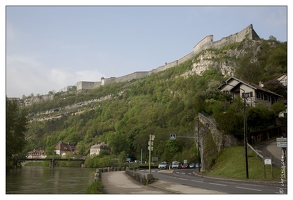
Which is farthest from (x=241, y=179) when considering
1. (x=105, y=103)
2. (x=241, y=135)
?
(x=105, y=103)

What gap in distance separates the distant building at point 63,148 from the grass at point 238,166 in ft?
414

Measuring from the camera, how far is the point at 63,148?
533 ft

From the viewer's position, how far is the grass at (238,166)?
31406 millimetres

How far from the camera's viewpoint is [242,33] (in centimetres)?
12444

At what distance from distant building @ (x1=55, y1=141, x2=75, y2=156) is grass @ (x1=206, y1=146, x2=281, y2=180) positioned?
414ft

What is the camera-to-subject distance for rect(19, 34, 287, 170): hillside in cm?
7762

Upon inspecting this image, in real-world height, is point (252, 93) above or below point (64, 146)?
above

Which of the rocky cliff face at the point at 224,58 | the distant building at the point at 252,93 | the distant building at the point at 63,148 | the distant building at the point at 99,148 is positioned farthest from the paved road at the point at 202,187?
the distant building at the point at 63,148

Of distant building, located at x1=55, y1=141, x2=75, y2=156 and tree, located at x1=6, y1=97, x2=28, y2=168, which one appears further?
distant building, located at x1=55, y1=141, x2=75, y2=156

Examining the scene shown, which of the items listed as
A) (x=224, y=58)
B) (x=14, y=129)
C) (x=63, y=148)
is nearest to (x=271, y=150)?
(x=14, y=129)

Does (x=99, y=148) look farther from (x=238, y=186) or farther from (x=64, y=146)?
(x=238, y=186)

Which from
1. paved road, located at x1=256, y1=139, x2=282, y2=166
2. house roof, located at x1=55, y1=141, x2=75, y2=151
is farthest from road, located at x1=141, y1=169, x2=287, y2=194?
house roof, located at x1=55, y1=141, x2=75, y2=151

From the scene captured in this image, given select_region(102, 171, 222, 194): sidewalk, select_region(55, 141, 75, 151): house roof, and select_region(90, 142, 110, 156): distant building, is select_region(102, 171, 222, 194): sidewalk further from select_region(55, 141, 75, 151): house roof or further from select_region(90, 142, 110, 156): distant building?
select_region(55, 141, 75, 151): house roof

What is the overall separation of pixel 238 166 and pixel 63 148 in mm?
136212
